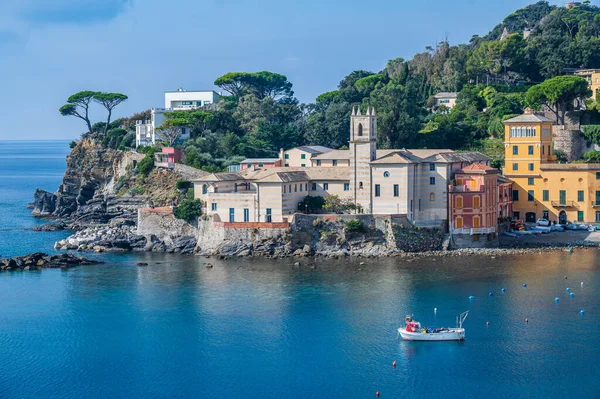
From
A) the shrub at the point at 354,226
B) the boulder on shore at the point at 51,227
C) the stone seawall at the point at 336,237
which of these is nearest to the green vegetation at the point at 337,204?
the stone seawall at the point at 336,237

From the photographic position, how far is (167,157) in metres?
77.8

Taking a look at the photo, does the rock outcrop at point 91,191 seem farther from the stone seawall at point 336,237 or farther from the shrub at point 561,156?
the shrub at point 561,156

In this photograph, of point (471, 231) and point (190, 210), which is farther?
point (190, 210)

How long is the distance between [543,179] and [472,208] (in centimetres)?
839

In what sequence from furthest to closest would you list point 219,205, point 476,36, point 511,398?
point 476,36 → point 219,205 → point 511,398

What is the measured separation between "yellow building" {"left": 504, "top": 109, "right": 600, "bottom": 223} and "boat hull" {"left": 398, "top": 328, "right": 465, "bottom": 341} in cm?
2639

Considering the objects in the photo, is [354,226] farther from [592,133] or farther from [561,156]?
[592,133]

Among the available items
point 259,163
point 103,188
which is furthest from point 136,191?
point 259,163

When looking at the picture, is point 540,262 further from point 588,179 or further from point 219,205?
point 219,205

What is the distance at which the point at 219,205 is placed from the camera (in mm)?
62656

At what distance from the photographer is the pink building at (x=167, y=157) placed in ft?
252

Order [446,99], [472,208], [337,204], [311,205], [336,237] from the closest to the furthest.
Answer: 1. [336,237]
2. [472,208]
3. [337,204]
4. [311,205]
5. [446,99]

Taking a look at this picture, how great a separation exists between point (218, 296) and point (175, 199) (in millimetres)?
23239

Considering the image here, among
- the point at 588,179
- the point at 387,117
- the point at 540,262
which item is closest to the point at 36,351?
the point at 540,262
